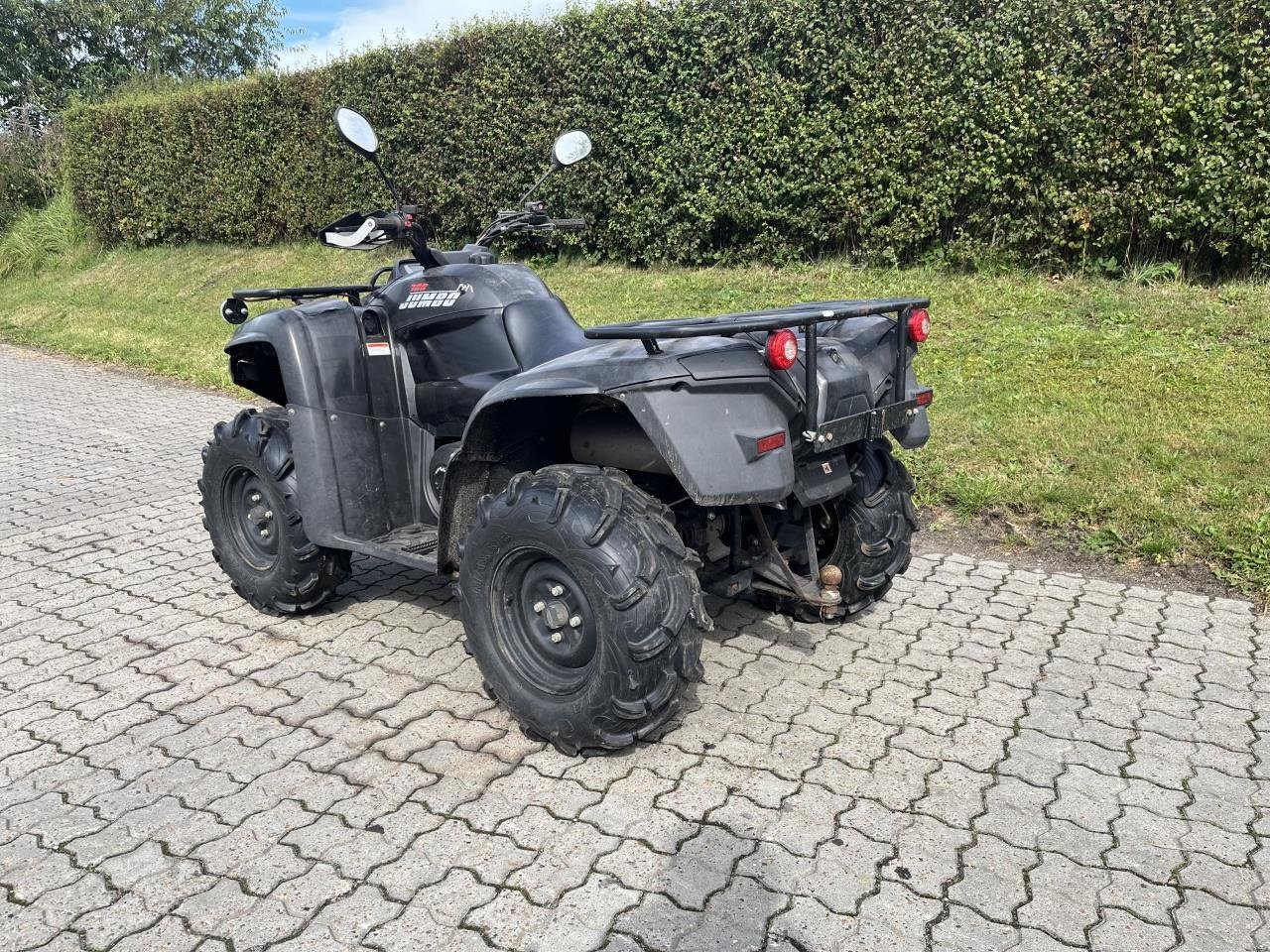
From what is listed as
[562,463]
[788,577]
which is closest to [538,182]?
[562,463]

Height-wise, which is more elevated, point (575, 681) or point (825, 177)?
point (825, 177)

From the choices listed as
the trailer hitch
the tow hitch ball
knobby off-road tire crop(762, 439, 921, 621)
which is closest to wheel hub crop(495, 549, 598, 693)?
the trailer hitch

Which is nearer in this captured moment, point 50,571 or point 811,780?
point 811,780

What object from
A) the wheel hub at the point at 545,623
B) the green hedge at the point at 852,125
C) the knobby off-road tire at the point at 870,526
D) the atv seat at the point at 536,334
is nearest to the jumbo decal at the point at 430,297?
the atv seat at the point at 536,334

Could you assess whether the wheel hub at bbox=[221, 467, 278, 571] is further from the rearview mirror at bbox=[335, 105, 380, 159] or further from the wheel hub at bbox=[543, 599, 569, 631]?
the wheel hub at bbox=[543, 599, 569, 631]

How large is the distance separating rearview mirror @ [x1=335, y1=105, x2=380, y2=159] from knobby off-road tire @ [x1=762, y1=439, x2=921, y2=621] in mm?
2147

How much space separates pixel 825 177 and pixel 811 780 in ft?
24.4

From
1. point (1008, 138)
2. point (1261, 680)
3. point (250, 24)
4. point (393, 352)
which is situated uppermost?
point (250, 24)

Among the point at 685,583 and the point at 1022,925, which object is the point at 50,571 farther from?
the point at 1022,925

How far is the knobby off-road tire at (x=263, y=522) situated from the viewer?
4133mm

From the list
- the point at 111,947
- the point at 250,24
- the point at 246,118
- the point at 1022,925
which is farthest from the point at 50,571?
the point at 250,24

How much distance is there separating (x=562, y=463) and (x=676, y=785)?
1.18 m

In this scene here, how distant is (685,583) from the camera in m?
2.97

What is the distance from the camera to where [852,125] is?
30.3 ft
